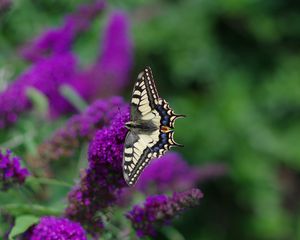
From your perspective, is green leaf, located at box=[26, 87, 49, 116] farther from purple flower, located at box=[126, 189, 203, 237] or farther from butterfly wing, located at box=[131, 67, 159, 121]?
purple flower, located at box=[126, 189, 203, 237]

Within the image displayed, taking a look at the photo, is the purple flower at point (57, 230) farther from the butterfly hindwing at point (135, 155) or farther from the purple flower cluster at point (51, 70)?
the purple flower cluster at point (51, 70)

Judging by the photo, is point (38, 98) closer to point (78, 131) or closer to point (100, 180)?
point (78, 131)

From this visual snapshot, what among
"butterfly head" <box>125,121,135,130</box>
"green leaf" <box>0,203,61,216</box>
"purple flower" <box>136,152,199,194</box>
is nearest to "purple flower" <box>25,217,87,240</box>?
"green leaf" <box>0,203,61,216</box>

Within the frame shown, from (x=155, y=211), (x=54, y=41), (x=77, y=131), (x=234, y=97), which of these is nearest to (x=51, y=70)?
(x=54, y=41)

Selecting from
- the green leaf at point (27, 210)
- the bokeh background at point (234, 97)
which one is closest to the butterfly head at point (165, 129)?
the green leaf at point (27, 210)

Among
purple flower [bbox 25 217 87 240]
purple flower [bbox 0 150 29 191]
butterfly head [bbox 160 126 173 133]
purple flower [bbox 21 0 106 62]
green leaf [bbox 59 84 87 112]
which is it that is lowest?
purple flower [bbox 25 217 87 240]
